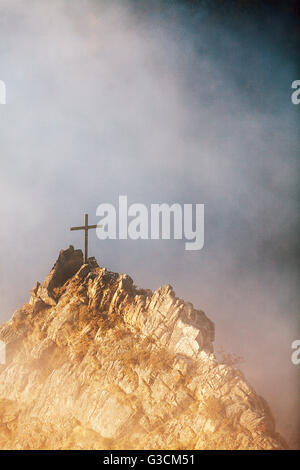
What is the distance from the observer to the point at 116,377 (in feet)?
46.2

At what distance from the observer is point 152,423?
12.6m

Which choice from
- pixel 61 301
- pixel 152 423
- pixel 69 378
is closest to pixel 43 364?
pixel 69 378

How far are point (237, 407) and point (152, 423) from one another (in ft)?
10.2

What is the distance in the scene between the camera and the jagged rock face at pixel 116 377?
12.1m

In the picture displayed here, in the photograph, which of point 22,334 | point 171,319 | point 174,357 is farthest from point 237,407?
point 22,334

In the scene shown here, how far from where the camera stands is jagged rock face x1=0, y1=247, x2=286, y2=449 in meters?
12.1
